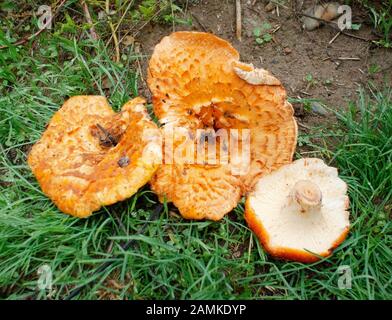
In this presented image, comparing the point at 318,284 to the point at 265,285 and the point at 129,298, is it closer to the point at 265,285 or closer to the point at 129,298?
the point at 265,285

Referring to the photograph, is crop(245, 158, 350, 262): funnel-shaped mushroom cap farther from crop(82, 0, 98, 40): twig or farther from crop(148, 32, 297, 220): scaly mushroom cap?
crop(82, 0, 98, 40): twig

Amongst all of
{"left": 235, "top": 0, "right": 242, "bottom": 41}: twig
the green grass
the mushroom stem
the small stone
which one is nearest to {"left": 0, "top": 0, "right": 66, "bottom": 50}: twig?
the green grass

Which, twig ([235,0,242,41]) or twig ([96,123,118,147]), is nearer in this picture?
twig ([96,123,118,147])

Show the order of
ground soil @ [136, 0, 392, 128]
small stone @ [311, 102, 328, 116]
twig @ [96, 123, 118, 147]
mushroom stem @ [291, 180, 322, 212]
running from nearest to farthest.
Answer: mushroom stem @ [291, 180, 322, 212] → twig @ [96, 123, 118, 147] → small stone @ [311, 102, 328, 116] → ground soil @ [136, 0, 392, 128]

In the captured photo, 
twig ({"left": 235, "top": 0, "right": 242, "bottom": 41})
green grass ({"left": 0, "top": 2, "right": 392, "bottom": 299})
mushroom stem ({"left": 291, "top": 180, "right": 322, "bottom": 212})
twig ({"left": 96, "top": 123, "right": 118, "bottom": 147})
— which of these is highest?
twig ({"left": 235, "top": 0, "right": 242, "bottom": 41})

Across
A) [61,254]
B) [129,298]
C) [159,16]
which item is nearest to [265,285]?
[129,298]

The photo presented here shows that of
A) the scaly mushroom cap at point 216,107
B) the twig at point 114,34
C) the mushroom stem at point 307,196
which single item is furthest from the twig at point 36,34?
the mushroom stem at point 307,196

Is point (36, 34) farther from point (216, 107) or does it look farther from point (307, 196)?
point (307, 196)
